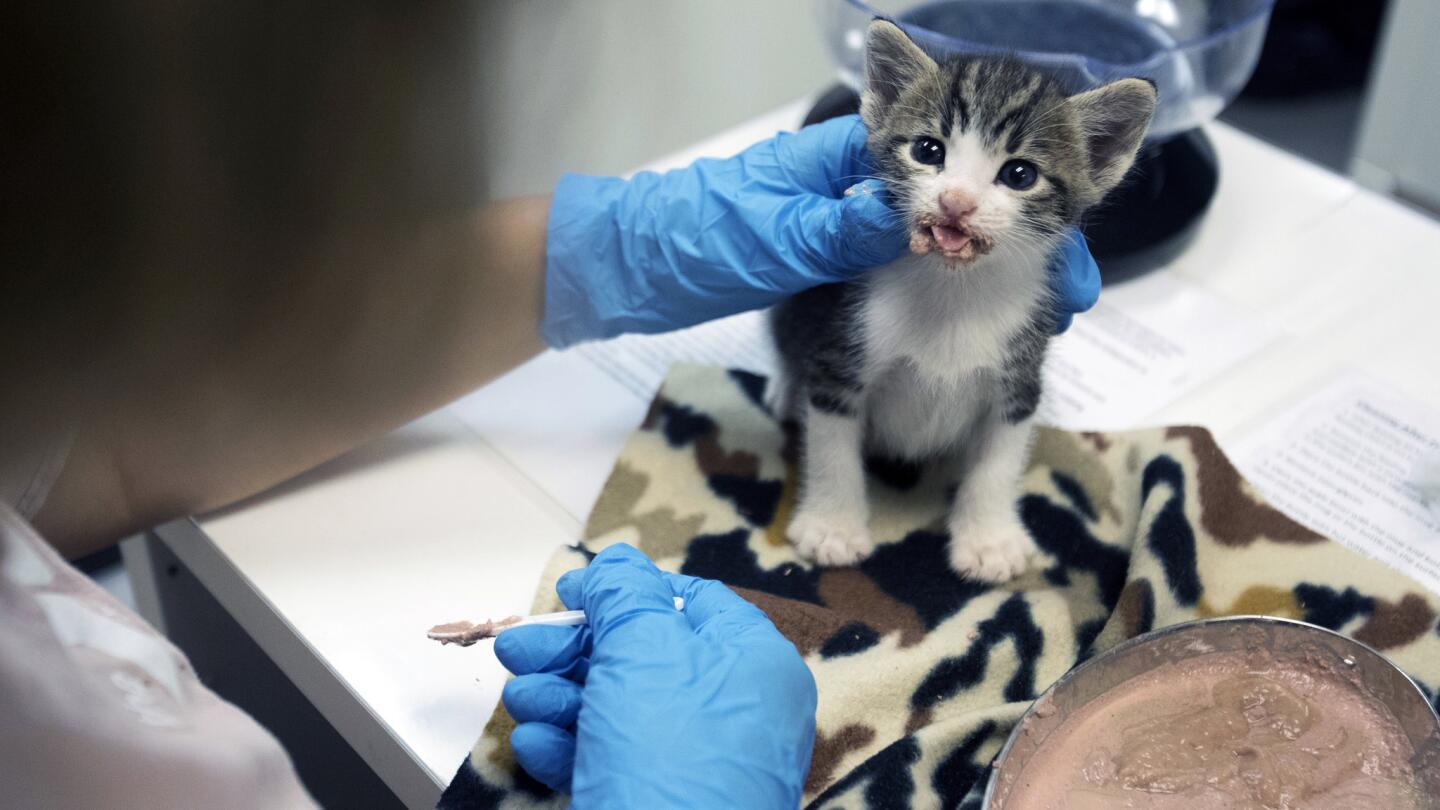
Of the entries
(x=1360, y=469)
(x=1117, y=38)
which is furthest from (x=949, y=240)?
(x=1117, y=38)

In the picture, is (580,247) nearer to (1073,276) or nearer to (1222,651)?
(1073,276)

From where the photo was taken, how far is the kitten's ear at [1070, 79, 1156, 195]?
1.00m

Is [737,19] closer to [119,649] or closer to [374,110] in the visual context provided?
[374,110]

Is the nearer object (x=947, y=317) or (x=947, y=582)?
(x=947, y=317)

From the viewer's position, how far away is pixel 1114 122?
103 cm

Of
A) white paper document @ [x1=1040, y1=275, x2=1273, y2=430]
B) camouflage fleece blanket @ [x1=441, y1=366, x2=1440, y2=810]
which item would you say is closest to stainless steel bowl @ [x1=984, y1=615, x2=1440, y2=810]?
camouflage fleece blanket @ [x1=441, y1=366, x2=1440, y2=810]

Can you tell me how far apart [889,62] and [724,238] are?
9.9 inches

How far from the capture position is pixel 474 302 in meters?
1.39

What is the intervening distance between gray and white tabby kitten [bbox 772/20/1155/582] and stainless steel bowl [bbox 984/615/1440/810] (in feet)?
0.66

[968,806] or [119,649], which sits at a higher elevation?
[119,649]

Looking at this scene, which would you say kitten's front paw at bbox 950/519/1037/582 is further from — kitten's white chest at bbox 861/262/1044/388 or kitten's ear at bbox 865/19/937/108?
kitten's ear at bbox 865/19/937/108

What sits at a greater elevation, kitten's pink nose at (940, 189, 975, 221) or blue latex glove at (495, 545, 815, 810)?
kitten's pink nose at (940, 189, 975, 221)

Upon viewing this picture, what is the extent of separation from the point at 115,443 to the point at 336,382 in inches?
9.0

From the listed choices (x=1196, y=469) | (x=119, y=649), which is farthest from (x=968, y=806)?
(x=119, y=649)
